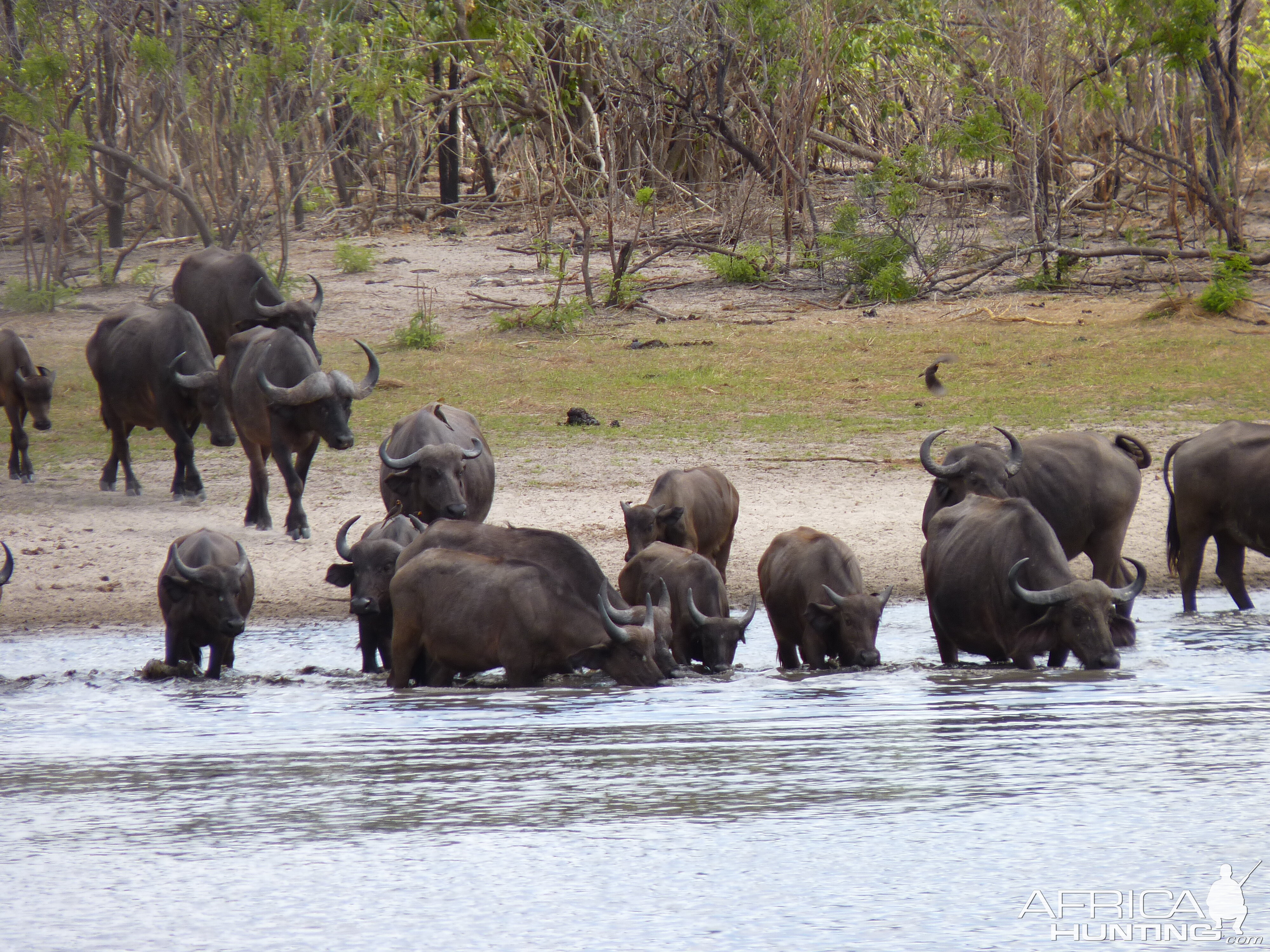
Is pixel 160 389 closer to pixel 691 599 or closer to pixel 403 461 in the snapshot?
pixel 403 461

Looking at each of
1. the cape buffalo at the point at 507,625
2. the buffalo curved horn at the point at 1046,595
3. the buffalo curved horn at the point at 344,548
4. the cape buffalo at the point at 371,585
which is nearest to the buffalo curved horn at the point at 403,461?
the buffalo curved horn at the point at 344,548

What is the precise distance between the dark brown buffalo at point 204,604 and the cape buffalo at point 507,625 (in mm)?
1173

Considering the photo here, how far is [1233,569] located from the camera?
1110 centimetres

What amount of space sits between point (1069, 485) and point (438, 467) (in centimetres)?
383

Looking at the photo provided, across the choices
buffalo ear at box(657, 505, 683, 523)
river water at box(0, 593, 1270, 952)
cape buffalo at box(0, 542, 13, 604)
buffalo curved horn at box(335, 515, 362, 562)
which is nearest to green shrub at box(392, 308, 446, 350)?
buffalo ear at box(657, 505, 683, 523)

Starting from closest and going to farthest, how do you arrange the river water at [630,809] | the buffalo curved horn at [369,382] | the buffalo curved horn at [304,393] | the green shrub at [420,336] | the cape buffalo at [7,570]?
the river water at [630,809] < the cape buffalo at [7,570] < the buffalo curved horn at [304,393] < the buffalo curved horn at [369,382] < the green shrub at [420,336]

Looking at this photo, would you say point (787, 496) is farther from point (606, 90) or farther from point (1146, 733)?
point (606, 90)

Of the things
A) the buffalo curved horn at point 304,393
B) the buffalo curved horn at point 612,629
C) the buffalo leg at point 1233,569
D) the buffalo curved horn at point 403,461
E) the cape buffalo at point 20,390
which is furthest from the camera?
the cape buffalo at point 20,390

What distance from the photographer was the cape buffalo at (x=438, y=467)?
10.5m

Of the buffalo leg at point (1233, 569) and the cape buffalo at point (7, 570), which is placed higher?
the cape buffalo at point (7, 570)

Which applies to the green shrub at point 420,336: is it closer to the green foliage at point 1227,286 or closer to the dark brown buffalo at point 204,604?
the green foliage at point 1227,286

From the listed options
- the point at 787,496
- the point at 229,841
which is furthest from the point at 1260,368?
the point at 229,841

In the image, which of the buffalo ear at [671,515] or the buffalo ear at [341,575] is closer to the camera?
the buffalo ear at [341,575]

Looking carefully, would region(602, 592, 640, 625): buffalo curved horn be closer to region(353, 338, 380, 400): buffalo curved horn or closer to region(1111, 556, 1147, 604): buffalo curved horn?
region(1111, 556, 1147, 604): buffalo curved horn
